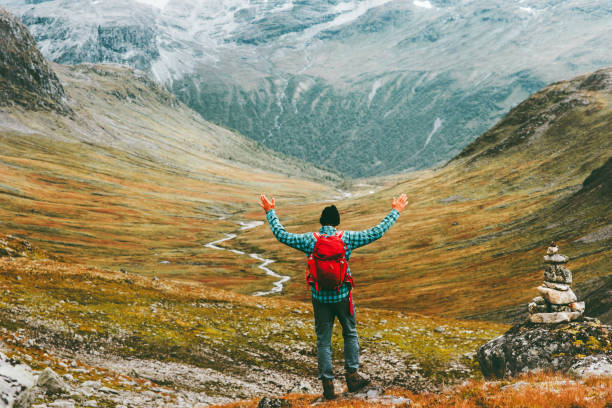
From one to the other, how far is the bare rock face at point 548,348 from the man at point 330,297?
25.2ft

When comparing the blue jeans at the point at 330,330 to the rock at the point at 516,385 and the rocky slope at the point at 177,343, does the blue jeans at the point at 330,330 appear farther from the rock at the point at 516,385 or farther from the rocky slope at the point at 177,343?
the rocky slope at the point at 177,343

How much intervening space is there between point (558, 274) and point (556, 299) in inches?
49.9

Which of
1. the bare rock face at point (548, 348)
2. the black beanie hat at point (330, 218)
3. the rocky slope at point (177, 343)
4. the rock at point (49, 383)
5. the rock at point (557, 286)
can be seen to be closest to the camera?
the black beanie hat at point (330, 218)

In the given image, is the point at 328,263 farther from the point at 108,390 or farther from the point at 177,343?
the point at 177,343

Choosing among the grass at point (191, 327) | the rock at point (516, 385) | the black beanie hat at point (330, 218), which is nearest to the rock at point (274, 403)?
the black beanie hat at point (330, 218)

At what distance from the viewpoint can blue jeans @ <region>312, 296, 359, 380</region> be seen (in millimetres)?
13609

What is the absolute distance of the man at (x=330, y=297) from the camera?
13.4 meters

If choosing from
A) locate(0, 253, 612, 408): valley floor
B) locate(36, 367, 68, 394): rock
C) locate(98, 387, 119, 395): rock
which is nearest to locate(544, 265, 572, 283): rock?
locate(0, 253, 612, 408): valley floor

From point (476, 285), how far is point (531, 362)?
5521 cm

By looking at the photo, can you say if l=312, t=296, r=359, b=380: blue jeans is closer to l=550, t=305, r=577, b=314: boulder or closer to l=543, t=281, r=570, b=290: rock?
l=550, t=305, r=577, b=314: boulder

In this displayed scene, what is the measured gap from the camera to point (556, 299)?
18.8 meters

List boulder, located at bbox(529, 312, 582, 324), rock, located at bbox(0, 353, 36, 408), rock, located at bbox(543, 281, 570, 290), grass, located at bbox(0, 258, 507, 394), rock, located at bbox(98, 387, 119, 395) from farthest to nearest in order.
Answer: grass, located at bbox(0, 258, 507, 394), rock, located at bbox(543, 281, 570, 290), boulder, located at bbox(529, 312, 582, 324), rock, located at bbox(98, 387, 119, 395), rock, located at bbox(0, 353, 36, 408)

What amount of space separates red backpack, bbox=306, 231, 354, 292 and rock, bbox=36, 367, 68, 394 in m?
9.70

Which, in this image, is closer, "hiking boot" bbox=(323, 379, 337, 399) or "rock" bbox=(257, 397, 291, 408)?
"rock" bbox=(257, 397, 291, 408)
